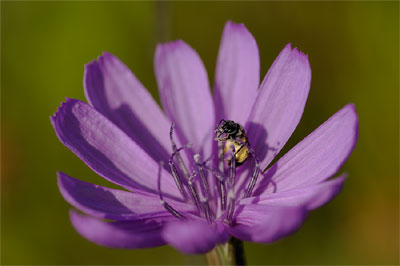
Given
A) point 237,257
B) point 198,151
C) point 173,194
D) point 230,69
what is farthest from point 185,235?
point 230,69

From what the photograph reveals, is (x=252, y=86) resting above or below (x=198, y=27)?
below

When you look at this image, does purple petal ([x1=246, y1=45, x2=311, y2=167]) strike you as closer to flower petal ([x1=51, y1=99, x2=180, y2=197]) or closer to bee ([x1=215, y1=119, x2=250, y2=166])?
bee ([x1=215, y1=119, x2=250, y2=166])

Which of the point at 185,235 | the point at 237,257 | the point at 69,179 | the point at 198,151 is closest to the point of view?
the point at 185,235

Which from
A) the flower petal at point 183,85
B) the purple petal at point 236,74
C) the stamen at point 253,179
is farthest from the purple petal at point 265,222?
the flower petal at point 183,85

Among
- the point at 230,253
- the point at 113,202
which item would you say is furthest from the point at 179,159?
the point at 230,253

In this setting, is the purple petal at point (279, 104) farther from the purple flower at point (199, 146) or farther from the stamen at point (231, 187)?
the stamen at point (231, 187)

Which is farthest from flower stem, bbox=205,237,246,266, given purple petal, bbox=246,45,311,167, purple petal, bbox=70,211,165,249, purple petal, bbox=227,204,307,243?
purple petal, bbox=246,45,311,167

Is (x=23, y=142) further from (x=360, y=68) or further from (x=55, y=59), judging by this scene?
(x=360, y=68)
